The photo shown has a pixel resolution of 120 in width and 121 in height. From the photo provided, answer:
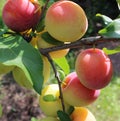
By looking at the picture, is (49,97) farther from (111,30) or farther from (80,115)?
(111,30)

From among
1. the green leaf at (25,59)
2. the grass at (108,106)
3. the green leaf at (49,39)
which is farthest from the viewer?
the grass at (108,106)

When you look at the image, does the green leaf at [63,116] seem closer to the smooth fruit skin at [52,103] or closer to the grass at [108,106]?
the smooth fruit skin at [52,103]

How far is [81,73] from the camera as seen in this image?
0.83m

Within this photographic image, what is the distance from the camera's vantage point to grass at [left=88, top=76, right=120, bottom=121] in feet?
9.81

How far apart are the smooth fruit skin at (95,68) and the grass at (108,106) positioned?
2102mm

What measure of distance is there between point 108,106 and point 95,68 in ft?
7.69

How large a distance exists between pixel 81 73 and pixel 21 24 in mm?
169

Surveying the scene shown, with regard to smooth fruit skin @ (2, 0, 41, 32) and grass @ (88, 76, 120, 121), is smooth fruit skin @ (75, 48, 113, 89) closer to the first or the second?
smooth fruit skin @ (2, 0, 41, 32)

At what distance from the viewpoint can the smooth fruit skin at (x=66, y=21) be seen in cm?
81

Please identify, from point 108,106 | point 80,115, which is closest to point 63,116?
point 80,115

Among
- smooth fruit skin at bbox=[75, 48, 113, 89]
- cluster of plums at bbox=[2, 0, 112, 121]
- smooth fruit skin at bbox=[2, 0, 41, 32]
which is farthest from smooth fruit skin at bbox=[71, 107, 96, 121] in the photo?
smooth fruit skin at bbox=[2, 0, 41, 32]

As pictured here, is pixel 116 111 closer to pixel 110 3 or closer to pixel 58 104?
pixel 110 3

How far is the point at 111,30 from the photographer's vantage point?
836 millimetres

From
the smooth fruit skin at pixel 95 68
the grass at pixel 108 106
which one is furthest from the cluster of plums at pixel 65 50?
the grass at pixel 108 106
